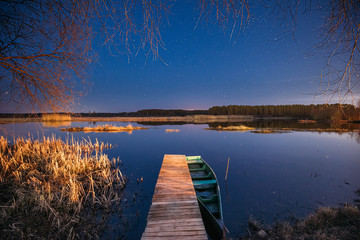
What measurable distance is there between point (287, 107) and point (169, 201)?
141052mm

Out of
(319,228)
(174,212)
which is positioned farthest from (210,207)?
(319,228)

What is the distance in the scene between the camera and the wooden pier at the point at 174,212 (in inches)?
170

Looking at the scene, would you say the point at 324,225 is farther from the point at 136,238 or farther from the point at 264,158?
the point at 264,158

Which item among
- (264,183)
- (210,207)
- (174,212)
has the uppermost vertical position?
(174,212)

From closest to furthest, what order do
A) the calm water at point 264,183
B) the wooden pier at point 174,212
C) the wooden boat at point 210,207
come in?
the wooden pier at point 174,212 → the wooden boat at point 210,207 → the calm water at point 264,183

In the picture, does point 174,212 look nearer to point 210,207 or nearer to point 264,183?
point 210,207

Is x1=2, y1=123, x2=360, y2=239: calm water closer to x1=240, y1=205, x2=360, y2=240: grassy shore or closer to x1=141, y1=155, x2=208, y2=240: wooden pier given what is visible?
x1=240, y1=205, x2=360, y2=240: grassy shore

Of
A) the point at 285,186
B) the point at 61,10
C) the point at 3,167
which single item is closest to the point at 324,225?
the point at 285,186

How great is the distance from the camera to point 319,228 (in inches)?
207

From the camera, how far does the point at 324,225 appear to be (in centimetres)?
543

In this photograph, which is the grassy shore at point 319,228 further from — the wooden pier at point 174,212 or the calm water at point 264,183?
the wooden pier at point 174,212

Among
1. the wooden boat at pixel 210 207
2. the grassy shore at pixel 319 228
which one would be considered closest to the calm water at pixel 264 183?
the grassy shore at pixel 319 228

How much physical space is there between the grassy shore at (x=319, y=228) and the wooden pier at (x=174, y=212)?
6.40 feet

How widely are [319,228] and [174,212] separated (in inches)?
172
